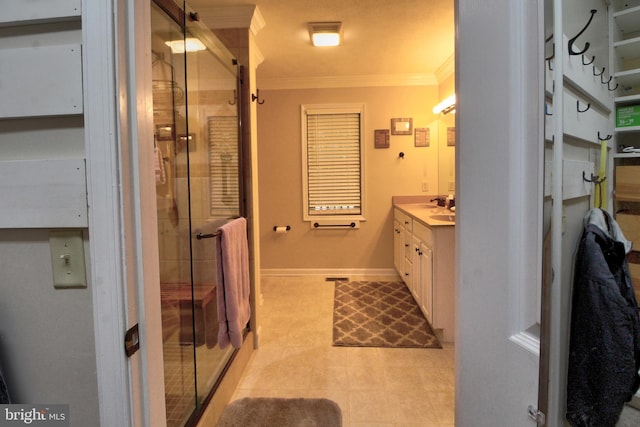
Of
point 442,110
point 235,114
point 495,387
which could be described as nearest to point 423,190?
point 442,110

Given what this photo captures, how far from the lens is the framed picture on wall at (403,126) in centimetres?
410

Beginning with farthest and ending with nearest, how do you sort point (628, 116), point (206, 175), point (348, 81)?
point (348, 81), point (206, 175), point (628, 116)

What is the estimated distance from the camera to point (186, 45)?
1656mm

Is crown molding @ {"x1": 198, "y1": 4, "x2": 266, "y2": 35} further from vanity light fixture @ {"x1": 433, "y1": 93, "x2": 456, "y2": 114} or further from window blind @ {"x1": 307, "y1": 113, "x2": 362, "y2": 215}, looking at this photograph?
vanity light fixture @ {"x1": 433, "y1": 93, "x2": 456, "y2": 114}

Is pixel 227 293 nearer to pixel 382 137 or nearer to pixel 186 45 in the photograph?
pixel 186 45

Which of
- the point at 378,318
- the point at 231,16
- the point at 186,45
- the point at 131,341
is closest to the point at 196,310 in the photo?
the point at 131,341

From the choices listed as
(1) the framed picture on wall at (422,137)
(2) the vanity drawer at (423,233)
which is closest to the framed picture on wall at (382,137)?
(1) the framed picture on wall at (422,137)

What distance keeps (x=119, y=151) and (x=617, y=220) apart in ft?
2.90

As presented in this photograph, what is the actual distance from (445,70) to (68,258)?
4.03 metres

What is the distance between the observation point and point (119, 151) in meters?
0.64

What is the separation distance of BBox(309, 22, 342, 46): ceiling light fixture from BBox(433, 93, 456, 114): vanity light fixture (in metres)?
1.38

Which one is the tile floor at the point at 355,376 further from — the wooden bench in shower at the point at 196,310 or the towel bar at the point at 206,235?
the towel bar at the point at 206,235

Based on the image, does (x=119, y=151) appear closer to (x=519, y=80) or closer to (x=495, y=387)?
(x=519, y=80)

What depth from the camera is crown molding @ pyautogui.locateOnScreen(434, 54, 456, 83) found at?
3.46m
